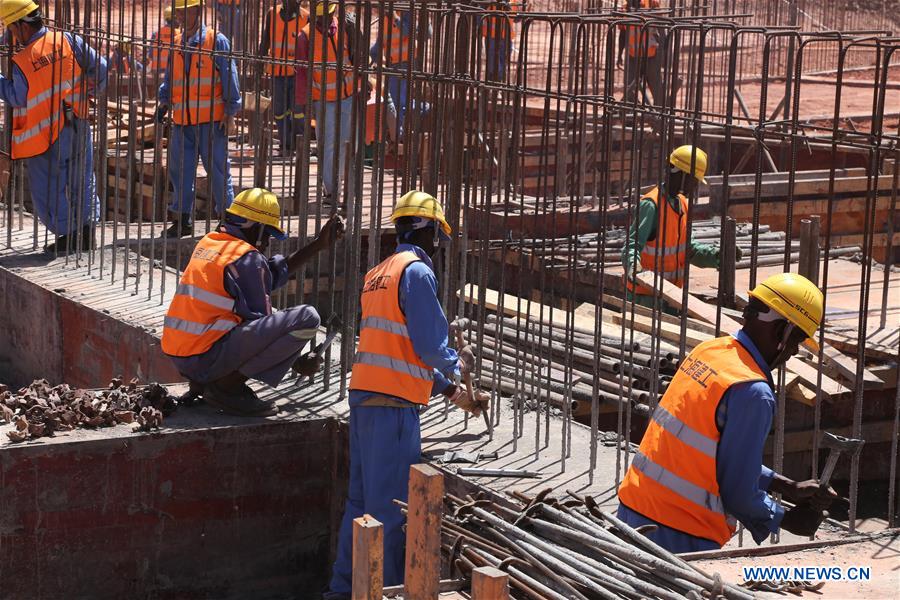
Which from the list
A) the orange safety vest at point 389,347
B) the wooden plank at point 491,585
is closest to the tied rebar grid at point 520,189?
the orange safety vest at point 389,347

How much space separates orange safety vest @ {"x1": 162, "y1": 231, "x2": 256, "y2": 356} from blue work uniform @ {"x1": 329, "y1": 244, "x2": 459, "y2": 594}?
1.10 m

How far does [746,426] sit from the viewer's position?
5.40 m

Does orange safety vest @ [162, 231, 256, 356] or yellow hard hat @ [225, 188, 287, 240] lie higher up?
yellow hard hat @ [225, 188, 287, 240]

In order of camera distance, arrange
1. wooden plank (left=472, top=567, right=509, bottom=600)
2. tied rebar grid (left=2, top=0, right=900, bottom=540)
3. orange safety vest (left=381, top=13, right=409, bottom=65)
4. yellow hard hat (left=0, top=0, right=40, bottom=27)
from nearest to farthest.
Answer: wooden plank (left=472, top=567, right=509, bottom=600), tied rebar grid (left=2, top=0, right=900, bottom=540), orange safety vest (left=381, top=13, right=409, bottom=65), yellow hard hat (left=0, top=0, right=40, bottom=27)

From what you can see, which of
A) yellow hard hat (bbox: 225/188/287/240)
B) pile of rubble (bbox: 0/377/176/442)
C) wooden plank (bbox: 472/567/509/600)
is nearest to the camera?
wooden plank (bbox: 472/567/509/600)

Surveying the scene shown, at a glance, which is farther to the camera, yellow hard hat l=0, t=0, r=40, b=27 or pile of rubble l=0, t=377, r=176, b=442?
yellow hard hat l=0, t=0, r=40, b=27

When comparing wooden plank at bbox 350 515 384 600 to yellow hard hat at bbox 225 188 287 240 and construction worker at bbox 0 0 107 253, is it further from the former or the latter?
construction worker at bbox 0 0 107 253

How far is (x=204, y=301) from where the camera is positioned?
7855mm

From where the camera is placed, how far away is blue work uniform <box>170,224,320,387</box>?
7891mm

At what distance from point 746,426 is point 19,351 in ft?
25.9

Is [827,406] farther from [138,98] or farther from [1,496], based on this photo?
[138,98]

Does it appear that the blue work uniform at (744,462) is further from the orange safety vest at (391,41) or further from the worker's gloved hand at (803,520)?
the orange safety vest at (391,41)

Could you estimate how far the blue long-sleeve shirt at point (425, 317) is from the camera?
6879 mm

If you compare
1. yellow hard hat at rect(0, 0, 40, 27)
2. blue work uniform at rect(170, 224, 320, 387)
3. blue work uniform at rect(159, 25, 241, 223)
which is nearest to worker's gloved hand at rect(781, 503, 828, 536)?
blue work uniform at rect(170, 224, 320, 387)
